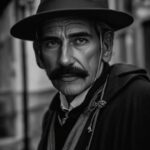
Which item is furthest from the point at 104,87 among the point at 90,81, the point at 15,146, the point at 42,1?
the point at 15,146

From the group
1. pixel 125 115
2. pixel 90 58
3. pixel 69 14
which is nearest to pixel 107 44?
pixel 90 58

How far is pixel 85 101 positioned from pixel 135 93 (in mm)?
328

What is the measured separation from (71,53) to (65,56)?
0.05 meters

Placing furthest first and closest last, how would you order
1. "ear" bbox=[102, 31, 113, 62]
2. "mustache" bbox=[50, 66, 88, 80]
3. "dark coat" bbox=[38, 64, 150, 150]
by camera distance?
"ear" bbox=[102, 31, 113, 62] < "mustache" bbox=[50, 66, 88, 80] < "dark coat" bbox=[38, 64, 150, 150]

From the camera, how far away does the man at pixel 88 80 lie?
83.9 inches

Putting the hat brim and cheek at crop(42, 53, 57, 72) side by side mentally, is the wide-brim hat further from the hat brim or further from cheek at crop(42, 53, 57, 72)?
cheek at crop(42, 53, 57, 72)

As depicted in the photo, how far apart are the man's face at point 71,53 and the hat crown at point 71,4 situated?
88 mm

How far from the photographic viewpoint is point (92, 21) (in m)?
2.47

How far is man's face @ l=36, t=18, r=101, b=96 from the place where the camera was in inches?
→ 92.7

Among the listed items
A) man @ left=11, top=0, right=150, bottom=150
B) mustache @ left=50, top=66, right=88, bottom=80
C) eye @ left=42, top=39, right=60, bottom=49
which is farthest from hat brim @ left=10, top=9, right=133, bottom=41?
mustache @ left=50, top=66, right=88, bottom=80

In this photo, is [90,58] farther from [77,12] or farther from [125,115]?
[125,115]

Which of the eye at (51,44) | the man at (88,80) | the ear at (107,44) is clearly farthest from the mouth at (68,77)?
the ear at (107,44)

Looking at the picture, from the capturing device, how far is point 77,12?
2.41m

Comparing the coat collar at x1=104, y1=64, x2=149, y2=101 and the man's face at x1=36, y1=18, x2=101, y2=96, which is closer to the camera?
the coat collar at x1=104, y1=64, x2=149, y2=101
